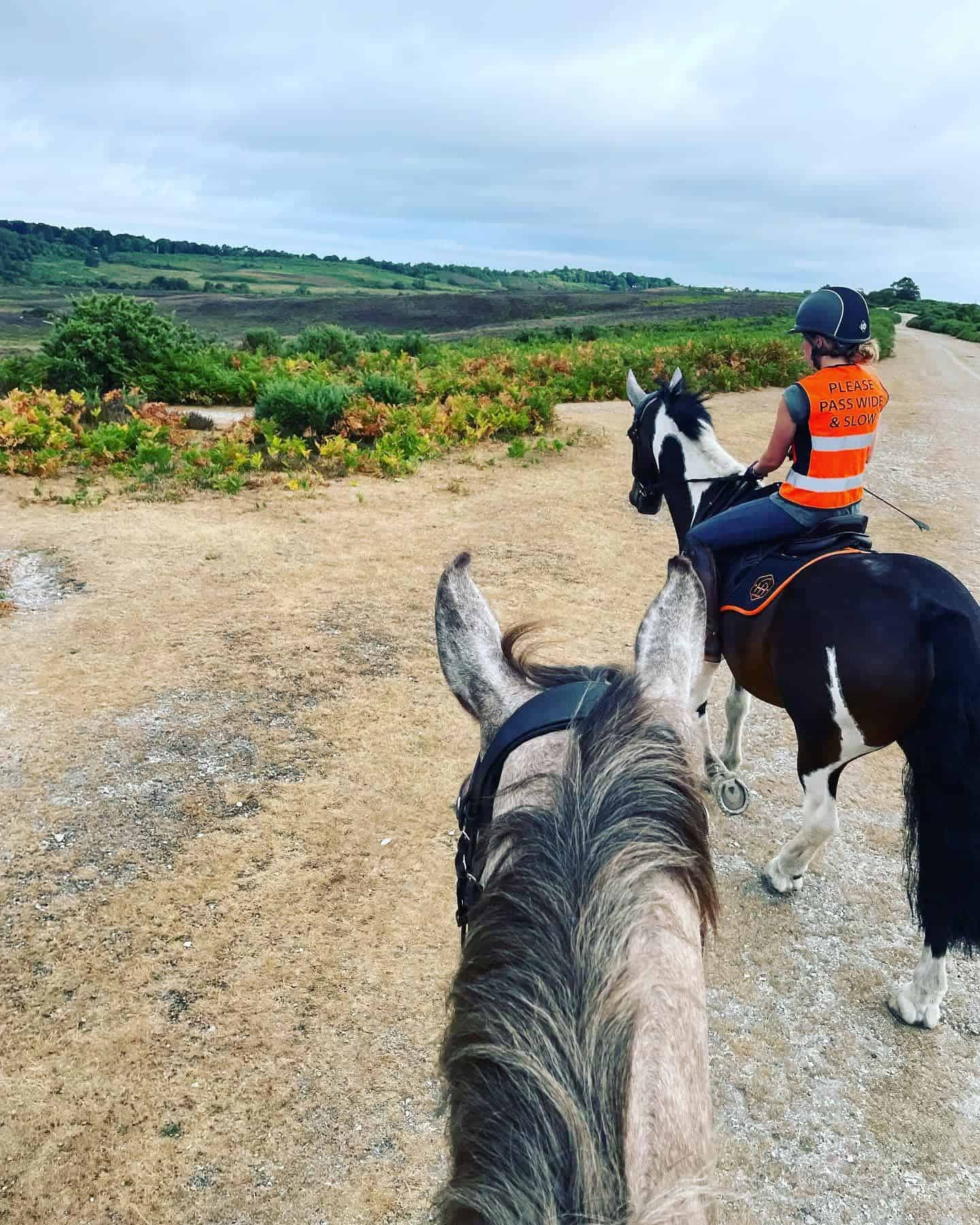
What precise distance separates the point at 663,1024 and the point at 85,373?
45.9 feet

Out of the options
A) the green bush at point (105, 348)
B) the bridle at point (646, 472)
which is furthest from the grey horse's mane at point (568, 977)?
the green bush at point (105, 348)

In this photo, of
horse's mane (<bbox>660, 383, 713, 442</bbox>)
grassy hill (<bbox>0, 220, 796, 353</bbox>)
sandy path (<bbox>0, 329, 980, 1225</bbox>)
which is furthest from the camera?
grassy hill (<bbox>0, 220, 796, 353</bbox>)

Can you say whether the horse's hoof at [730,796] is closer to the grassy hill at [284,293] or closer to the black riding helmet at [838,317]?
the black riding helmet at [838,317]

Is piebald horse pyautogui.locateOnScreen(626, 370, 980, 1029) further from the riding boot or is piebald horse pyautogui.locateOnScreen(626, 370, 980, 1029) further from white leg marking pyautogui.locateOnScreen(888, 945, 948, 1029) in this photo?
the riding boot

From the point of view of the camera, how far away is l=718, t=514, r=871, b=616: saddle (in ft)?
10.8

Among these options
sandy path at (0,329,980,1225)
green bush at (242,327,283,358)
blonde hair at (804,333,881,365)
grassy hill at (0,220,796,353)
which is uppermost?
grassy hill at (0,220,796,353)

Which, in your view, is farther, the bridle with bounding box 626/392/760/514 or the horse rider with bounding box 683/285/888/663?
the bridle with bounding box 626/392/760/514

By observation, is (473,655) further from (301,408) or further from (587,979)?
(301,408)

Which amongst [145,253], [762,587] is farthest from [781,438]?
[145,253]

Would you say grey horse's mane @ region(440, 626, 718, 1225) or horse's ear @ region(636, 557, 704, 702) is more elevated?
horse's ear @ region(636, 557, 704, 702)

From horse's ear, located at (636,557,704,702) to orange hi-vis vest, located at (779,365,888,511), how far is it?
6.38 feet

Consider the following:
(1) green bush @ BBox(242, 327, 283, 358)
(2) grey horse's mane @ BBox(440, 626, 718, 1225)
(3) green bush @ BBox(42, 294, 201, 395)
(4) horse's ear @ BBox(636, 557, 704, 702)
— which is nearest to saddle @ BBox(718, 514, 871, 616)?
(4) horse's ear @ BBox(636, 557, 704, 702)

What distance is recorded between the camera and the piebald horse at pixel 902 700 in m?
2.72

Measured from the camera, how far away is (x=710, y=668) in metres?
4.05
